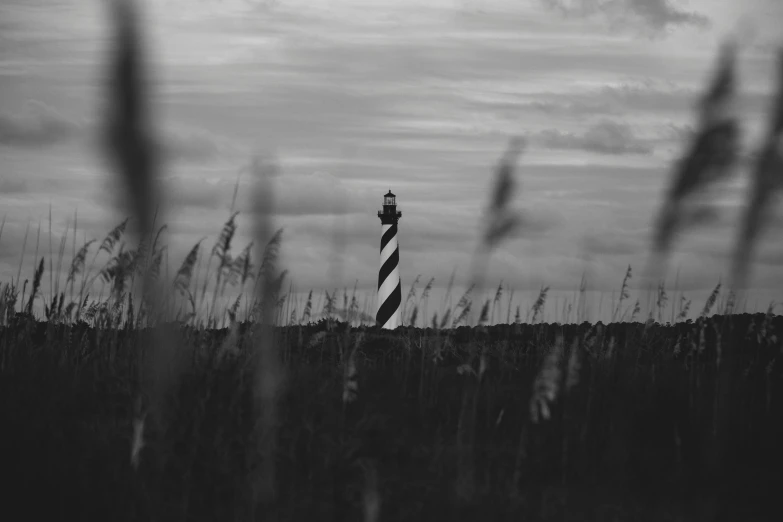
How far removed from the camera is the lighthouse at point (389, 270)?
72.7ft

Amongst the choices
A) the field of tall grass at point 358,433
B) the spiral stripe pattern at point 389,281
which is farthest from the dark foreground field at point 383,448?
the spiral stripe pattern at point 389,281

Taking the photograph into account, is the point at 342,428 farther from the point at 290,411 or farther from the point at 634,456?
the point at 634,456

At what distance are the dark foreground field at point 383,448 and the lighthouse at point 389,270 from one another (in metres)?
15.6

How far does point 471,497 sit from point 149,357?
1.96 metres

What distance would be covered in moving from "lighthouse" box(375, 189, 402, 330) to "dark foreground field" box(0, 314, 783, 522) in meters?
15.6

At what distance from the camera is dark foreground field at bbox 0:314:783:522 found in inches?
146

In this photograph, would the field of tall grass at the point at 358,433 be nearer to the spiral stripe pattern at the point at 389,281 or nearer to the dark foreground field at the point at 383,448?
the dark foreground field at the point at 383,448


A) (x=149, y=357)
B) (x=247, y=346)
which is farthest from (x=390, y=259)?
(x=149, y=357)

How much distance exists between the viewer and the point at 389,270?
72.9 feet

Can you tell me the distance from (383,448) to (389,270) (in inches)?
695

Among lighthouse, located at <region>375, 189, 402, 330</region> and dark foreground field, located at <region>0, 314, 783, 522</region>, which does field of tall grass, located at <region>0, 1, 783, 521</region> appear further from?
lighthouse, located at <region>375, 189, 402, 330</region>

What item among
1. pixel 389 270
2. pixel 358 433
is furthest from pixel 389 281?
pixel 358 433

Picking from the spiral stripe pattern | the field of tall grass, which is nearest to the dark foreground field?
the field of tall grass

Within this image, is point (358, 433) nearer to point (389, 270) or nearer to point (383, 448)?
point (383, 448)
